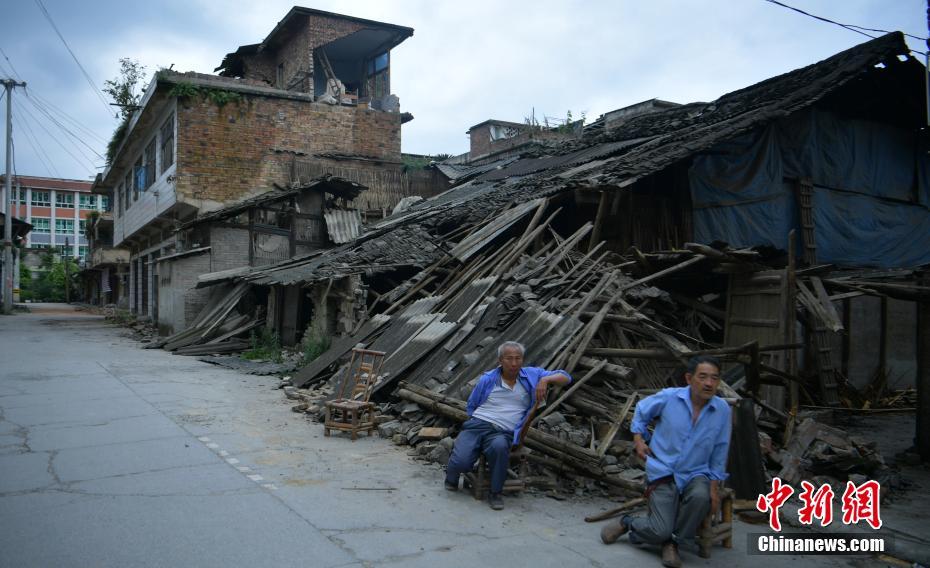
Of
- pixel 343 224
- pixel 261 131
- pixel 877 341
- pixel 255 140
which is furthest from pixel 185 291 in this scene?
pixel 877 341

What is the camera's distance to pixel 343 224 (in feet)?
64.4

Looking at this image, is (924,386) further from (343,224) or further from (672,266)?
(343,224)

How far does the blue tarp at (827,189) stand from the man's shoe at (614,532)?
837cm

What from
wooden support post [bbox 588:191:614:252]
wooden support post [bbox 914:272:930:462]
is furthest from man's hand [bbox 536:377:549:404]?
wooden support post [bbox 588:191:614:252]

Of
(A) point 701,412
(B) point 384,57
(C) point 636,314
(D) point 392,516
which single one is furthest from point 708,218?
(B) point 384,57

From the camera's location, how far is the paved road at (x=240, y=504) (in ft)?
13.7

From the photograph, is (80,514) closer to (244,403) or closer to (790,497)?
(244,403)

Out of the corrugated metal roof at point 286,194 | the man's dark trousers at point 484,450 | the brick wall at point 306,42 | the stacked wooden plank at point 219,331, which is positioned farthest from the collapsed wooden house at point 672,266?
the brick wall at point 306,42

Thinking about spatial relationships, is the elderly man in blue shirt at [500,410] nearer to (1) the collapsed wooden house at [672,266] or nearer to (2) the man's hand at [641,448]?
(1) the collapsed wooden house at [672,266]

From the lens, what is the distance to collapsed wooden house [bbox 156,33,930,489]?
735 centimetres

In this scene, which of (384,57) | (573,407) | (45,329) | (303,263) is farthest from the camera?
(384,57)

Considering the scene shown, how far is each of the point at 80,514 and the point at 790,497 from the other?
19.0 ft

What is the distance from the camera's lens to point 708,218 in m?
11.9

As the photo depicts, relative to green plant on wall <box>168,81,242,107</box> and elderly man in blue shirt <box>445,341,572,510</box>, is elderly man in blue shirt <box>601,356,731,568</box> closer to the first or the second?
elderly man in blue shirt <box>445,341,572,510</box>
